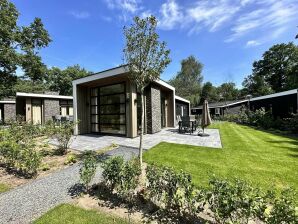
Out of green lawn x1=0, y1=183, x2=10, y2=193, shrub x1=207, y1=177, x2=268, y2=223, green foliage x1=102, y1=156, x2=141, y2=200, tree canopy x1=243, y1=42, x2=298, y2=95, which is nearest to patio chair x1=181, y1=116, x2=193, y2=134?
green foliage x1=102, y1=156, x2=141, y2=200

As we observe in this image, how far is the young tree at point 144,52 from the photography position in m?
4.75

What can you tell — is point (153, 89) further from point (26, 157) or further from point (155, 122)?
point (26, 157)

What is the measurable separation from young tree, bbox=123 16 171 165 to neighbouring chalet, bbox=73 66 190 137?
4.33 m

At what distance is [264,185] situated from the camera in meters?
4.12

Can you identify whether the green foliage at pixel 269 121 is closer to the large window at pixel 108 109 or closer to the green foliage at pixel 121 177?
the large window at pixel 108 109

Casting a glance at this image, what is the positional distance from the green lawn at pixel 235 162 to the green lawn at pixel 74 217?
2.27 meters

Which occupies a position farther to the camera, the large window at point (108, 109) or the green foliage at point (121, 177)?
the large window at point (108, 109)

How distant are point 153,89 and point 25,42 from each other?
17.3 meters

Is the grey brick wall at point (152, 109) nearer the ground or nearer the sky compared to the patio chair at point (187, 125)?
nearer the sky

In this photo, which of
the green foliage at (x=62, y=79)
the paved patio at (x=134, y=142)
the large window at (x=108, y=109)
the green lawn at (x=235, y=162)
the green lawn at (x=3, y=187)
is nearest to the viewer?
the green lawn at (x=3, y=187)

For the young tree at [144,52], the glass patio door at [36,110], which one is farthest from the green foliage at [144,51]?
the glass patio door at [36,110]

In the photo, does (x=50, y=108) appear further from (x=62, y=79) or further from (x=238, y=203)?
(x=62, y=79)

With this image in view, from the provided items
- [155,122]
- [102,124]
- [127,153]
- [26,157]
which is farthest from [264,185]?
[102,124]

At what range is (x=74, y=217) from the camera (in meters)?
3.01
